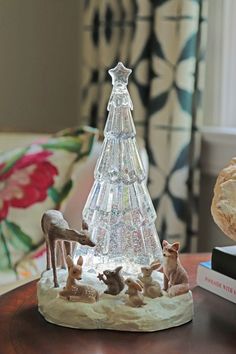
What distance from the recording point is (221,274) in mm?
973

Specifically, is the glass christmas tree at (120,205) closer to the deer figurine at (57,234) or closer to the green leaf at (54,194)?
the deer figurine at (57,234)

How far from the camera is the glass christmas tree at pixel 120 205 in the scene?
0.89 meters

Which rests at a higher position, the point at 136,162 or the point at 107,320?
the point at 136,162

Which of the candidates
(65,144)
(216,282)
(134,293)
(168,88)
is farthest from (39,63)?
(134,293)

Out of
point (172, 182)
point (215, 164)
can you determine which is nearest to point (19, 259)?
point (172, 182)

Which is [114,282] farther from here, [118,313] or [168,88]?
[168,88]

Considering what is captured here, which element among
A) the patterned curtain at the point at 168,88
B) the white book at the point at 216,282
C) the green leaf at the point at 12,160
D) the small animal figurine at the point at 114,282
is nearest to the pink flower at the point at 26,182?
the green leaf at the point at 12,160

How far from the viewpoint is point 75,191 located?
1495 millimetres

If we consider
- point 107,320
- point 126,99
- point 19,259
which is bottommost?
point 19,259

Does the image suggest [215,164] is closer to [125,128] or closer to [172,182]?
[172,182]

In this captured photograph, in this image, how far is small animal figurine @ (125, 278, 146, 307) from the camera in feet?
2.71

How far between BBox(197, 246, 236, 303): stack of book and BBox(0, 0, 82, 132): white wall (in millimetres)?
1297

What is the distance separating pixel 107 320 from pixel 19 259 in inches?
27.5

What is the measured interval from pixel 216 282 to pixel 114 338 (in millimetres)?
230
